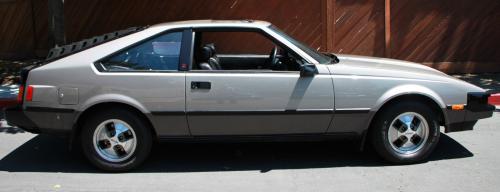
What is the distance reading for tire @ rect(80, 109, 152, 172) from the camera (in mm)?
5418

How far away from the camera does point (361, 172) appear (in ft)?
18.1

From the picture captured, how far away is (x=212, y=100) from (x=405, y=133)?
1874 mm

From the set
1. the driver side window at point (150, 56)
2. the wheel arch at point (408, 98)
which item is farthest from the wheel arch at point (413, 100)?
the driver side window at point (150, 56)

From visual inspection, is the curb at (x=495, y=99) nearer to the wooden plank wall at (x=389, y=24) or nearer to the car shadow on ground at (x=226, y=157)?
the wooden plank wall at (x=389, y=24)

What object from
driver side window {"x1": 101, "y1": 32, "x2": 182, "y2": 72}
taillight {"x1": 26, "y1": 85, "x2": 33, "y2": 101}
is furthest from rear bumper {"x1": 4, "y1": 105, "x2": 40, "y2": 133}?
driver side window {"x1": 101, "y1": 32, "x2": 182, "y2": 72}

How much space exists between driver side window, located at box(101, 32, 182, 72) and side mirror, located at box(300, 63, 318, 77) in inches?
45.4

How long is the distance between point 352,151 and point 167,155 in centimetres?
195

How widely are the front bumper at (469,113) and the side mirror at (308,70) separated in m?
1.38

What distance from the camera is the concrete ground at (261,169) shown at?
17.0 feet

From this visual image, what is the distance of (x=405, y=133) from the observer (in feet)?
18.5

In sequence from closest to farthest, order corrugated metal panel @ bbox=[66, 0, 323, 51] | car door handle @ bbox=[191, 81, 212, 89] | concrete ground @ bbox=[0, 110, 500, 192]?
concrete ground @ bbox=[0, 110, 500, 192], car door handle @ bbox=[191, 81, 212, 89], corrugated metal panel @ bbox=[66, 0, 323, 51]

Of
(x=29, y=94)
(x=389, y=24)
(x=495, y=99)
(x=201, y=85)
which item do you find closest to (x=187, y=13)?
(x=389, y=24)

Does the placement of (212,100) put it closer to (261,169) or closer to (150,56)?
(150,56)

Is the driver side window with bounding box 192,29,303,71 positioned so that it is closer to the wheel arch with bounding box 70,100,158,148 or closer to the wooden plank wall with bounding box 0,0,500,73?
the wheel arch with bounding box 70,100,158,148
